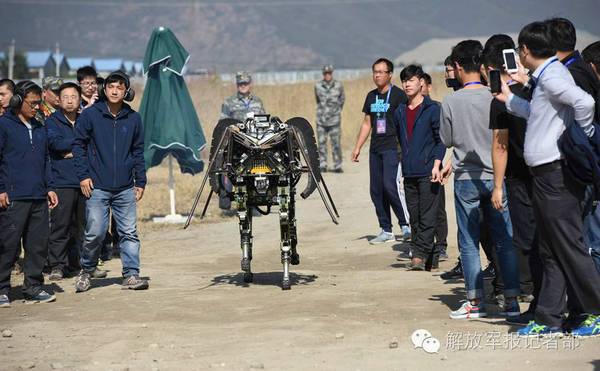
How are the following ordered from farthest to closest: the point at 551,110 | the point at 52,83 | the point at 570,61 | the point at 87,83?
the point at 52,83, the point at 87,83, the point at 570,61, the point at 551,110

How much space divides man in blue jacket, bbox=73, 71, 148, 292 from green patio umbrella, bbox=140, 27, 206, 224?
6493 mm

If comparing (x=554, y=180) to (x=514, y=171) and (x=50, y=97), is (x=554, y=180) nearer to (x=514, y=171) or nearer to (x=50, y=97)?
(x=514, y=171)

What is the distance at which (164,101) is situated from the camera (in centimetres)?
1903

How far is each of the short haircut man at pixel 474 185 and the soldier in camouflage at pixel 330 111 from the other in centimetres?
1648

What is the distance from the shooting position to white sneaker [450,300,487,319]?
9922 mm

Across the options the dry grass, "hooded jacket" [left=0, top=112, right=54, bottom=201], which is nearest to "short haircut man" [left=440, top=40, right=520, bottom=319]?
"hooded jacket" [left=0, top=112, right=54, bottom=201]

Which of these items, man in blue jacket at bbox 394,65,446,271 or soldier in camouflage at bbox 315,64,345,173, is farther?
soldier in camouflage at bbox 315,64,345,173

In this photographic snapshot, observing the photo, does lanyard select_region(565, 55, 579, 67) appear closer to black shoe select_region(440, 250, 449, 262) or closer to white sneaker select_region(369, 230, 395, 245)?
black shoe select_region(440, 250, 449, 262)

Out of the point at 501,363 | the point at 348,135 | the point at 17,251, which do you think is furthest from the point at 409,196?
the point at 348,135

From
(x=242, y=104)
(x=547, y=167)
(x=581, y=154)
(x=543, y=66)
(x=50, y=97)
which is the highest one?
(x=543, y=66)

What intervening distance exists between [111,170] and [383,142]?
431 cm

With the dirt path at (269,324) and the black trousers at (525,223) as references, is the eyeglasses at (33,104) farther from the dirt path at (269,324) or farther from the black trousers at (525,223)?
the black trousers at (525,223)

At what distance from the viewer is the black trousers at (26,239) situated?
1172 cm

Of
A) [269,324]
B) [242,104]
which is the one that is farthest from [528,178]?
[242,104]
